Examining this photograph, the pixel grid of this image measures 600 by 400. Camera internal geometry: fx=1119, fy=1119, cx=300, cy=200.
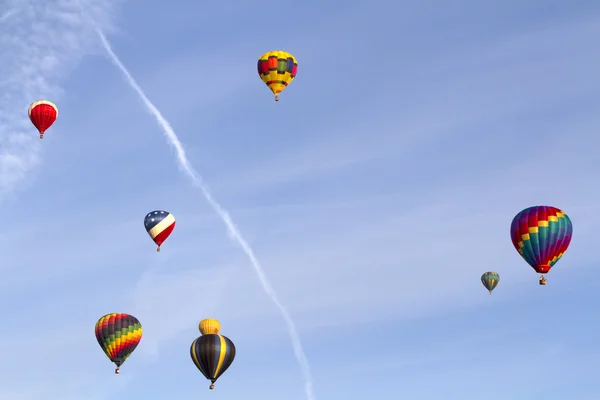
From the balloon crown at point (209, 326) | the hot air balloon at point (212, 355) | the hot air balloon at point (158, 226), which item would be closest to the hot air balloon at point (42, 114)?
the hot air balloon at point (158, 226)

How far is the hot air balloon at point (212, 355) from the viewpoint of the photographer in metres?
111

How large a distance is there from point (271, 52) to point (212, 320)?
38037 mm

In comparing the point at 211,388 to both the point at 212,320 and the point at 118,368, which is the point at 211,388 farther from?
the point at 212,320

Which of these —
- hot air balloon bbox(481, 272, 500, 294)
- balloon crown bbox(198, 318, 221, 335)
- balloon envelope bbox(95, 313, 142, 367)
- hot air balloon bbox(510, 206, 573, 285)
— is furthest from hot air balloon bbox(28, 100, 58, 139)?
hot air balloon bbox(481, 272, 500, 294)

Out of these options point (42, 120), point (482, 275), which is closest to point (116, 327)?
point (42, 120)

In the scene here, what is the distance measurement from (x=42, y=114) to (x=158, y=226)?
59.5ft

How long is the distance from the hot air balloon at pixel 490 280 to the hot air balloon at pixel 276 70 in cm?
4547

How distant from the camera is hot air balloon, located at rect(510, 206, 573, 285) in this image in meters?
102

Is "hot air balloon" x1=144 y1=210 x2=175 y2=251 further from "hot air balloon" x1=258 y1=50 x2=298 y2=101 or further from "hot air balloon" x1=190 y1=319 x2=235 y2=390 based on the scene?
"hot air balloon" x1=258 y1=50 x2=298 y2=101

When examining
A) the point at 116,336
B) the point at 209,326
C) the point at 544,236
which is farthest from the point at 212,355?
the point at 544,236

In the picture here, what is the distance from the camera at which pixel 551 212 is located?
4048 inches

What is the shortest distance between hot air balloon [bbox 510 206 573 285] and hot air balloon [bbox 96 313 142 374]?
41.9 m

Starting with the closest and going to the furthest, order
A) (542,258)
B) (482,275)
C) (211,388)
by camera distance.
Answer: (542,258)
(211,388)
(482,275)

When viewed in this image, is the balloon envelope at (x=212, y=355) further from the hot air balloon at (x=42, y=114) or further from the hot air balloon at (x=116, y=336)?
the hot air balloon at (x=42, y=114)
